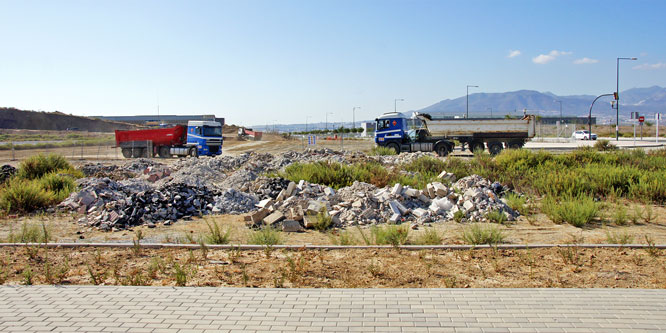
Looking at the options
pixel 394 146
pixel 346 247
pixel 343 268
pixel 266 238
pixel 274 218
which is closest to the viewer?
pixel 343 268

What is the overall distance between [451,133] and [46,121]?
86251 millimetres

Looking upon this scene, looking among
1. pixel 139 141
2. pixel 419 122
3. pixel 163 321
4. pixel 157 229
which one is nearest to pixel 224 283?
pixel 163 321

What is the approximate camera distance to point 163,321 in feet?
15.1

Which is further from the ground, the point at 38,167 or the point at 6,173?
the point at 38,167

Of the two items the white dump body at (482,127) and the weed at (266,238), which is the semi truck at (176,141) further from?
the weed at (266,238)

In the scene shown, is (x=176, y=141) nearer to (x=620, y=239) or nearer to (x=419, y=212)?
(x=419, y=212)

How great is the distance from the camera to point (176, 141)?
35.4 metres

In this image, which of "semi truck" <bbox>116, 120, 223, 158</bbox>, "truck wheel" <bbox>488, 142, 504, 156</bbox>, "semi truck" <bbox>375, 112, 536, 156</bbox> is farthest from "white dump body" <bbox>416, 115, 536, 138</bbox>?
"semi truck" <bbox>116, 120, 223, 158</bbox>

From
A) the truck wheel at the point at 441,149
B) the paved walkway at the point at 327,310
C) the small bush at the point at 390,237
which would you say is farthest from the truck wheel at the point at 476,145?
the paved walkway at the point at 327,310

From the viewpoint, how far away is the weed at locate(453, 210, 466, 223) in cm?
1036

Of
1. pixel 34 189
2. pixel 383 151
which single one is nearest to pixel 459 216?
pixel 34 189

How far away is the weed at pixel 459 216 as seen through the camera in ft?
34.0

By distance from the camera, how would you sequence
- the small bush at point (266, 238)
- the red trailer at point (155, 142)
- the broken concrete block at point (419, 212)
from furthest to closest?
the red trailer at point (155, 142)
the broken concrete block at point (419, 212)
the small bush at point (266, 238)

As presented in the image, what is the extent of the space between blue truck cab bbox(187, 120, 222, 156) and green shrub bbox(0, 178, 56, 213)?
70.6 ft
